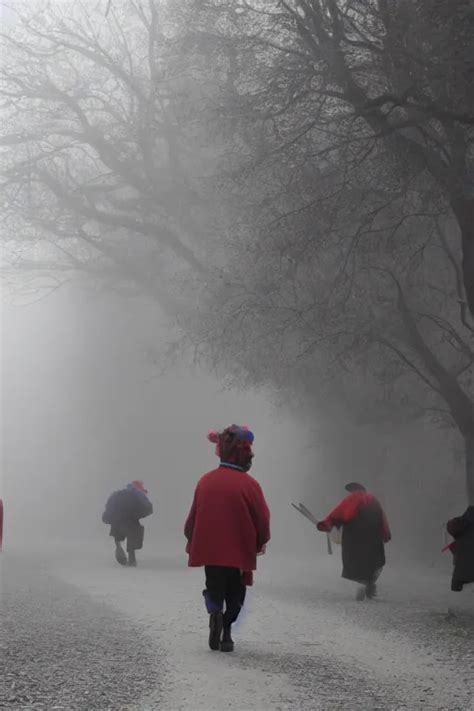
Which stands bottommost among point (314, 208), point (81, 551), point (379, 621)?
point (379, 621)

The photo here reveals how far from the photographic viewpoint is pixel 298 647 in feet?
30.3

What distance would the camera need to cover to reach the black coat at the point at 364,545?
1416cm

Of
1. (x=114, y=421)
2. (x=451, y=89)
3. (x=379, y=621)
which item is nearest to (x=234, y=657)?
(x=379, y=621)

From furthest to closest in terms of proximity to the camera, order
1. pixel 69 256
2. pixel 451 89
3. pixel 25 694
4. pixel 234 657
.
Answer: pixel 69 256 → pixel 451 89 → pixel 234 657 → pixel 25 694

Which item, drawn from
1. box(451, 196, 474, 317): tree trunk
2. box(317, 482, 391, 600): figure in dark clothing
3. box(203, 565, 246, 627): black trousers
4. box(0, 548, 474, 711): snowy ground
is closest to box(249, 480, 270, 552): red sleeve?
box(203, 565, 246, 627): black trousers

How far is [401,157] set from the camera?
14141 millimetres

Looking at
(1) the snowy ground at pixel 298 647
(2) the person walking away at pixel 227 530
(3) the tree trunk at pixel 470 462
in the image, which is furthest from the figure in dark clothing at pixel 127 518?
(2) the person walking away at pixel 227 530

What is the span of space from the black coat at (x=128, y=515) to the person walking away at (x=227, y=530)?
1081 centimetres

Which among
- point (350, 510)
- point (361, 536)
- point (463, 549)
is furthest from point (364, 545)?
point (463, 549)

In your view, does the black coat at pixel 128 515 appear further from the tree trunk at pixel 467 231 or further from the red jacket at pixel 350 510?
the tree trunk at pixel 467 231

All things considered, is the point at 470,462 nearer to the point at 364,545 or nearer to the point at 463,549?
the point at 364,545

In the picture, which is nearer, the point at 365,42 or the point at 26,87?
the point at 365,42

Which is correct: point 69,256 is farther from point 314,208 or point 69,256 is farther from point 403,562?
point 314,208

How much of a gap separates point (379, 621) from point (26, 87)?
52.1 feet
